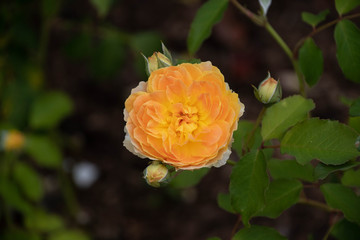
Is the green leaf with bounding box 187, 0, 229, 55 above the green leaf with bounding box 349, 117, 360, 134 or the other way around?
above

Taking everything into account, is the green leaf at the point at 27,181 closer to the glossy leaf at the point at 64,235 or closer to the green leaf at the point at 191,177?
the glossy leaf at the point at 64,235

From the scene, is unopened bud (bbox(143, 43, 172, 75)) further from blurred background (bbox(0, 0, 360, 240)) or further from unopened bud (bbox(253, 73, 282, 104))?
blurred background (bbox(0, 0, 360, 240))

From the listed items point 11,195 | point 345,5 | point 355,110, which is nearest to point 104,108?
point 11,195

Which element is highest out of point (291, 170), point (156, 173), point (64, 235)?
point (156, 173)

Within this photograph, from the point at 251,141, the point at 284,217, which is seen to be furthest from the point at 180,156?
the point at 284,217

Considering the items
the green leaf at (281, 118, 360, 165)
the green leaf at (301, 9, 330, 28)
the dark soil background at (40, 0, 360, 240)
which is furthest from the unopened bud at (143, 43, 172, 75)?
the dark soil background at (40, 0, 360, 240)

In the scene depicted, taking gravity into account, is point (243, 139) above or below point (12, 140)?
above

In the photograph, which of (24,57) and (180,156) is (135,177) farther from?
(180,156)

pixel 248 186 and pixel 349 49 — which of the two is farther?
pixel 349 49

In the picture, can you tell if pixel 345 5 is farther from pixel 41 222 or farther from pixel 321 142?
pixel 41 222
